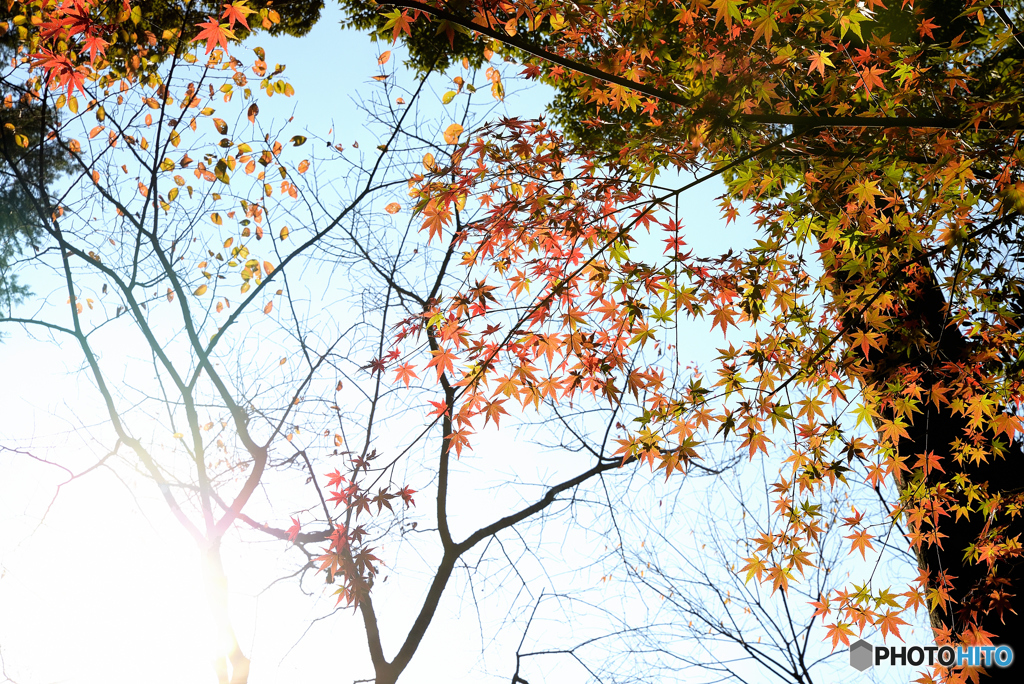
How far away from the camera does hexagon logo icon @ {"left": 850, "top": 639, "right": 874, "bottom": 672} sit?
162 inches

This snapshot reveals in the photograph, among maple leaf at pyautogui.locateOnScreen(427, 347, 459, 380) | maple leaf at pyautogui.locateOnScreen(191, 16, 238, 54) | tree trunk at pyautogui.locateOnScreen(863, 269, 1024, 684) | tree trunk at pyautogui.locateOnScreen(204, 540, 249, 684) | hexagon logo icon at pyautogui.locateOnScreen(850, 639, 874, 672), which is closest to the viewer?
maple leaf at pyautogui.locateOnScreen(191, 16, 238, 54)

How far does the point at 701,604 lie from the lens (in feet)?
16.5

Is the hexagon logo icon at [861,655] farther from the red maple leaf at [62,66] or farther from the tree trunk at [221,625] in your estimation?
the red maple leaf at [62,66]

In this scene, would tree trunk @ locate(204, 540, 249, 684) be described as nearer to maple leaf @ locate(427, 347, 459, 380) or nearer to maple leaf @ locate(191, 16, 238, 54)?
maple leaf @ locate(427, 347, 459, 380)

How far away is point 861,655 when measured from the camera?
4.20 metres

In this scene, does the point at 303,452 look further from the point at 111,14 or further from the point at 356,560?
the point at 111,14

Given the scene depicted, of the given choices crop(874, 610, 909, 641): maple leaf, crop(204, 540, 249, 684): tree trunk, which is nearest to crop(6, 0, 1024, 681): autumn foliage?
crop(874, 610, 909, 641): maple leaf

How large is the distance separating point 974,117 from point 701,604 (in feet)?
13.3

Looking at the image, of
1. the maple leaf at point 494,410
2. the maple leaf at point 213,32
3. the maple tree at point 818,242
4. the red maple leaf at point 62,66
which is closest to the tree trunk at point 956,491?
the maple tree at point 818,242

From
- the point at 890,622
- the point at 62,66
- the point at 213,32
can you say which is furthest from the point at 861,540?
the point at 62,66

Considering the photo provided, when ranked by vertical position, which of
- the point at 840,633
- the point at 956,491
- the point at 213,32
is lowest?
the point at 840,633

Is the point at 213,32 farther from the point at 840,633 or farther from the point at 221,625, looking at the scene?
the point at 221,625

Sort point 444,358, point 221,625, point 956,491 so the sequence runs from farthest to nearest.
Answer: point 221,625 → point 956,491 → point 444,358

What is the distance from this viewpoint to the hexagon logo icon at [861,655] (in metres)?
4.11
